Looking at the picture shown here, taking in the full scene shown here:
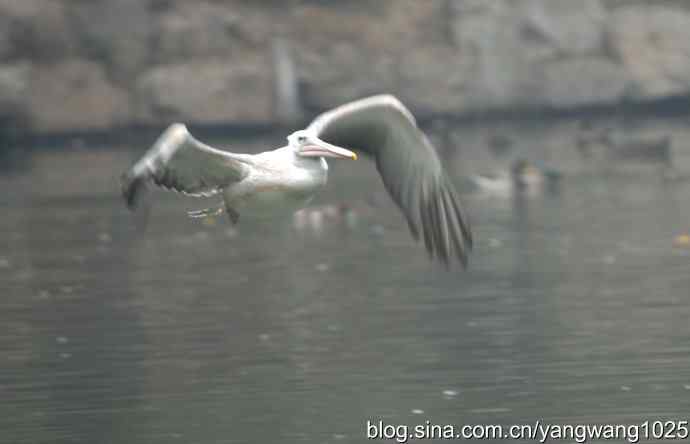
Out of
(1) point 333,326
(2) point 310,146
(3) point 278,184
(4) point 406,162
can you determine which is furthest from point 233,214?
(1) point 333,326

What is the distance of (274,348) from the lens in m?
11.6

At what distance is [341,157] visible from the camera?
9852mm

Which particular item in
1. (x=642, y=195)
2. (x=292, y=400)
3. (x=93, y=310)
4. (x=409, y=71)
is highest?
(x=292, y=400)

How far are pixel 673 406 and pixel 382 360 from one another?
2.17m

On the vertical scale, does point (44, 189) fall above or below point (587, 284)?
below

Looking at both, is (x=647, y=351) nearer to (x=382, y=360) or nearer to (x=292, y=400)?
(x=382, y=360)

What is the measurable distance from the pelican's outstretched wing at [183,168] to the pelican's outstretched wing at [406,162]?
0.50 m

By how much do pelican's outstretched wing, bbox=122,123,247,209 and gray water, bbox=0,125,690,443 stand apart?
3.59 ft

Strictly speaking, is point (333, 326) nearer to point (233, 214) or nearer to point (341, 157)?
point (233, 214)

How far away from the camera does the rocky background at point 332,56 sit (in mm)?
35688

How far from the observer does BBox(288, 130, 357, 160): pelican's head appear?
32.5 feet

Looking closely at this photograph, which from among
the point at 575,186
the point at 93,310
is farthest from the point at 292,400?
the point at 575,186

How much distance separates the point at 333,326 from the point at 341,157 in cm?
275

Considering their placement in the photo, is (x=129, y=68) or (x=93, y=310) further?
(x=129, y=68)
